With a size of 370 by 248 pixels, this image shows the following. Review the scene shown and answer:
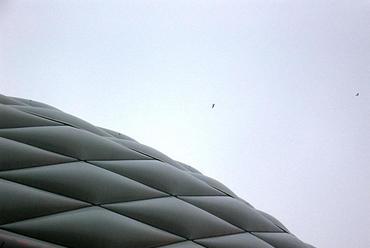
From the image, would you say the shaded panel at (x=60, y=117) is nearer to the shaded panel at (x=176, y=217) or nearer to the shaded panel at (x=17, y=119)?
the shaded panel at (x=17, y=119)

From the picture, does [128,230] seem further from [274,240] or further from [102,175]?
[274,240]

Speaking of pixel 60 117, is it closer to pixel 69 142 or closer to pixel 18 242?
pixel 69 142

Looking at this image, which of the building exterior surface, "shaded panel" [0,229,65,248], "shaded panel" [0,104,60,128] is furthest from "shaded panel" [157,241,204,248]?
"shaded panel" [0,104,60,128]

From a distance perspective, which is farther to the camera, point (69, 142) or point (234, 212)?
point (234, 212)

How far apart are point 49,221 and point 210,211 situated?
3.09 ft

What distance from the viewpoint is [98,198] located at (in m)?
1.92

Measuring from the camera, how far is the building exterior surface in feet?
5.44

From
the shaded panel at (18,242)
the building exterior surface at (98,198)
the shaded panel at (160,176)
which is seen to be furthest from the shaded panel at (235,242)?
the shaded panel at (18,242)

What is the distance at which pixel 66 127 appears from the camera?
2.50m

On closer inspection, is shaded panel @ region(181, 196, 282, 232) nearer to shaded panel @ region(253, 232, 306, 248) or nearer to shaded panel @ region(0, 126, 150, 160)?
shaded panel @ region(253, 232, 306, 248)

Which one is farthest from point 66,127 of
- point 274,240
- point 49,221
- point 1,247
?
point 274,240

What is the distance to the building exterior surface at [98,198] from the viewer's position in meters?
1.66

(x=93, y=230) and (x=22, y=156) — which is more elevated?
(x=22, y=156)

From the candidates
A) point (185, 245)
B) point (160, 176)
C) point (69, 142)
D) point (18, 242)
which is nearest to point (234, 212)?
point (160, 176)
